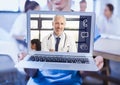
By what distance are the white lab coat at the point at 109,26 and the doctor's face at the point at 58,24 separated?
21 centimetres

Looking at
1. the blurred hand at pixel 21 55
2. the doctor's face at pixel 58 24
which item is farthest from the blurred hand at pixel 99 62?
the blurred hand at pixel 21 55

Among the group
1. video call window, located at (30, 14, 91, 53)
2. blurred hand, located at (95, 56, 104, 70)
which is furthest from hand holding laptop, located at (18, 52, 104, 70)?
video call window, located at (30, 14, 91, 53)

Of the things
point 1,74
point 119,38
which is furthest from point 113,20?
point 1,74

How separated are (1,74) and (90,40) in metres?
0.57

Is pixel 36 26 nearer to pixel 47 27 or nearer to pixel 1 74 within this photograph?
pixel 47 27

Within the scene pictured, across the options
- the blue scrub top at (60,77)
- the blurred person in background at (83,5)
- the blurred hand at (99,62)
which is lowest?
the blue scrub top at (60,77)

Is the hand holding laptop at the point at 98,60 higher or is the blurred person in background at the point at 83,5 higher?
the blurred person in background at the point at 83,5

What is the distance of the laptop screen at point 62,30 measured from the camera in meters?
1.21

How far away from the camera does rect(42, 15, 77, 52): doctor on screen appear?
48.0 inches

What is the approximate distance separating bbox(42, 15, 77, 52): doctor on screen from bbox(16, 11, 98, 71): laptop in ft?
0.06

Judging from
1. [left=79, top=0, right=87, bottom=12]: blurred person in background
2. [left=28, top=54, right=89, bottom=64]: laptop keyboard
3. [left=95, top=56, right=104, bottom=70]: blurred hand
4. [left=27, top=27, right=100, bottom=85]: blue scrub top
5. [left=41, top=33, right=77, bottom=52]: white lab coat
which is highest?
[left=79, top=0, right=87, bottom=12]: blurred person in background

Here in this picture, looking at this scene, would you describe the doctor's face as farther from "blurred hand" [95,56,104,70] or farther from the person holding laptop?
"blurred hand" [95,56,104,70]

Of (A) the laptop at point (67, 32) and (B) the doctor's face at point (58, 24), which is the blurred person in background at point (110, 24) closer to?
(A) the laptop at point (67, 32)

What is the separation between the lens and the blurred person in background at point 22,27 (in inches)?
49.2
